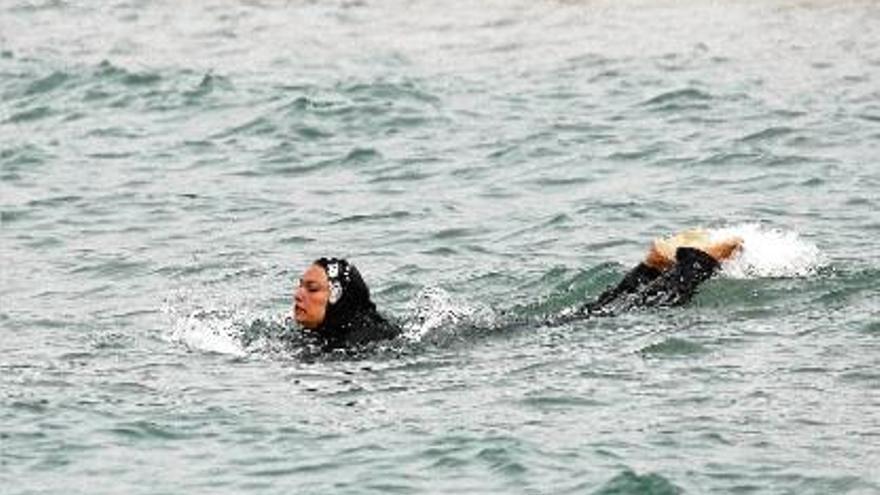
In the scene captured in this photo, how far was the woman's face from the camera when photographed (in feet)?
51.4

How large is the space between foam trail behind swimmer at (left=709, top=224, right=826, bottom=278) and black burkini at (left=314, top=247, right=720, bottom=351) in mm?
354

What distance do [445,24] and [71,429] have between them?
1670 cm

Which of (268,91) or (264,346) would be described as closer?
(264,346)

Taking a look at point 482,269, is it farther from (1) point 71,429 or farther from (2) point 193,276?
(1) point 71,429

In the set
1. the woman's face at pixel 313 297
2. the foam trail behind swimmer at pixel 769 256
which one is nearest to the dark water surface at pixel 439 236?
the foam trail behind swimmer at pixel 769 256

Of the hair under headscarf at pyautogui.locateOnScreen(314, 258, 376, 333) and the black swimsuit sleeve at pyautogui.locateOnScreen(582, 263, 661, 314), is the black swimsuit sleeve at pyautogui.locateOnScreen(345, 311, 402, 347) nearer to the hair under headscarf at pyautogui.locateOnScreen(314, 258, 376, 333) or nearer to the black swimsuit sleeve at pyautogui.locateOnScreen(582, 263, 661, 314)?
the hair under headscarf at pyautogui.locateOnScreen(314, 258, 376, 333)

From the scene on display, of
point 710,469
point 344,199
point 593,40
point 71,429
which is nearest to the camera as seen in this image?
point 710,469

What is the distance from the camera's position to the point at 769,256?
17.1 meters

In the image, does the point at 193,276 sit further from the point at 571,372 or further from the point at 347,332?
the point at 571,372

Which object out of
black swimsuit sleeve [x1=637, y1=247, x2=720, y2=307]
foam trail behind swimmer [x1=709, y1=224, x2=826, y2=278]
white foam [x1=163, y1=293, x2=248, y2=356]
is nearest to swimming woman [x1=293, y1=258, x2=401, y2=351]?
white foam [x1=163, y1=293, x2=248, y2=356]

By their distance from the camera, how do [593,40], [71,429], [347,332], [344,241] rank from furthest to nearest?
[593,40] < [344,241] < [347,332] < [71,429]

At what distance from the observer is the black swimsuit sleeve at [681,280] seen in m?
16.2

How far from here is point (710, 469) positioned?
41.1ft

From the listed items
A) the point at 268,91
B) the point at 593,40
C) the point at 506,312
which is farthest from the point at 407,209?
the point at 593,40
